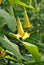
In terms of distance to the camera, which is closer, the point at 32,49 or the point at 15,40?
the point at 32,49

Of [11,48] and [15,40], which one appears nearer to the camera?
[11,48]

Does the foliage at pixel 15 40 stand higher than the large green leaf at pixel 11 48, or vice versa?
the foliage at pixel 15 40

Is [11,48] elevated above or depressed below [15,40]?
below

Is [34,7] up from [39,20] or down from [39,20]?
down

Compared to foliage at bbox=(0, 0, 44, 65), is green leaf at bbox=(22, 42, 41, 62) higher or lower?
lower

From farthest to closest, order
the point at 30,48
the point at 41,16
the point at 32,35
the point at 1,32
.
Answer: the point at 41,16, the point at 32,35, the point at 1,32, the point at 30,48

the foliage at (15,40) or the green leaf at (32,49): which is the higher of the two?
the foliage at (15,40)

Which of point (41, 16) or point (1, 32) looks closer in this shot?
point (1, 32)

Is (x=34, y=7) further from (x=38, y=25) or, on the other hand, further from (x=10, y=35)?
(x=38, y=25)

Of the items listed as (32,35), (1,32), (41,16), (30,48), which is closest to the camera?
(30,48)

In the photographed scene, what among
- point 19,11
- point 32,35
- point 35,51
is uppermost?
point 19,11

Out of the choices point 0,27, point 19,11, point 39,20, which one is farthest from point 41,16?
point 0,27
